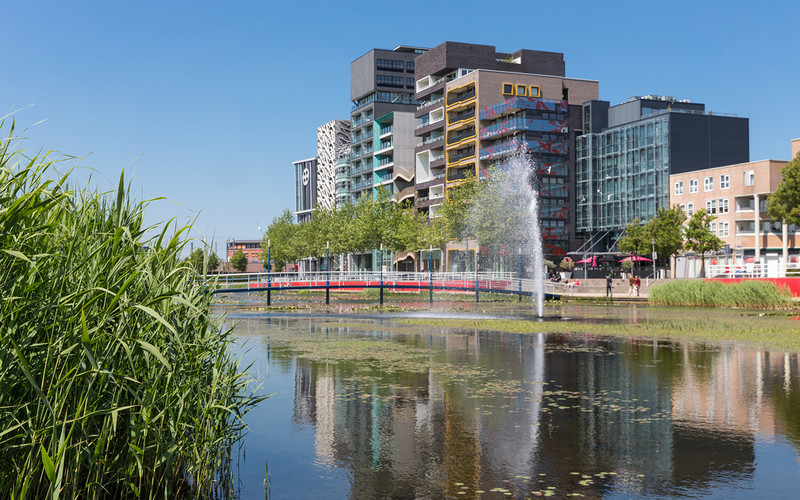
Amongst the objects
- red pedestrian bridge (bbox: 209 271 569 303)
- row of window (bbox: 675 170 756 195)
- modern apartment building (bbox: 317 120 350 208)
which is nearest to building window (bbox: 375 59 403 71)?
modern apartment building (bbox: 317 120 350 208)

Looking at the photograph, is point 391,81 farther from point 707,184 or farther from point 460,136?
point 707,184

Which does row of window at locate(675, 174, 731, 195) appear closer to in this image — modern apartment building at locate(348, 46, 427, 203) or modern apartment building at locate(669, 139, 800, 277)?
modern apartment building at locate(669, 139, 800, 277)

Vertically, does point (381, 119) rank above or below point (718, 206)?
above

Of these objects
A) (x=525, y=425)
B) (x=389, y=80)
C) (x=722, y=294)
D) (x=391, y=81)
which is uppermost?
(x=389, y=80)

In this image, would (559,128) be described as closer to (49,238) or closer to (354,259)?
(354,259)

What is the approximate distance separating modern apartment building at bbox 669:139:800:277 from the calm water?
71.1 meters

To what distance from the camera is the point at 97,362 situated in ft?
19.5

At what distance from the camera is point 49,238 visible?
6355 millimetres

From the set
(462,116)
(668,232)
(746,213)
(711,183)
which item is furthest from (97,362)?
(462,116)

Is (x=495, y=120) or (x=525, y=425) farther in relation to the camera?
(x=495, y=120)

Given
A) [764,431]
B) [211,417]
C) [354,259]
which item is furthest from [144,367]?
[354,259]

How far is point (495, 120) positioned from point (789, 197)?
145 feet

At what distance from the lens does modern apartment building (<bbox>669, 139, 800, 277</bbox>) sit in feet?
276

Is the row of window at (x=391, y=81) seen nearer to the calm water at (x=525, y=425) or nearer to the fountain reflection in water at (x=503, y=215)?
the fountain reflection in water at (x=503, y=215)
